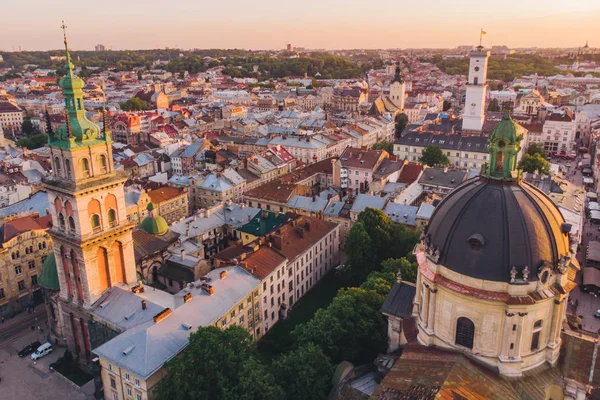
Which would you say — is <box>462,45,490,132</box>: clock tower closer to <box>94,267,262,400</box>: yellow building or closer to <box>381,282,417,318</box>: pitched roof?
<box>94,267,262,400</box>: yellow building

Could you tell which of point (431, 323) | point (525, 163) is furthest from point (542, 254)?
point (525, 163)

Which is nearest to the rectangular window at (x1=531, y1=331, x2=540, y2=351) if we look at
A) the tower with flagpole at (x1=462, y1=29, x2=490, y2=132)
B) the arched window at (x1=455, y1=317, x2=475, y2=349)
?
the arched window at (x1=455, y1=317, x2=475, y2=349)

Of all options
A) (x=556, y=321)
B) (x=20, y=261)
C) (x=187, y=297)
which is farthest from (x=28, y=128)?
(x=556, y=321)

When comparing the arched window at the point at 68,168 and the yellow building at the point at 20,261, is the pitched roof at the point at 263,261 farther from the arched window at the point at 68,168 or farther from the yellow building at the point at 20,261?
the yellow building at the point at 20,261

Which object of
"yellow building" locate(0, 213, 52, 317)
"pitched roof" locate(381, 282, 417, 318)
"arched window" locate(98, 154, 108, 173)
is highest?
"arched window" locate(98, 154, 108, 173)

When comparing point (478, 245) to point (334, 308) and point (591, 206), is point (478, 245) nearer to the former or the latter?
point (334, 308)

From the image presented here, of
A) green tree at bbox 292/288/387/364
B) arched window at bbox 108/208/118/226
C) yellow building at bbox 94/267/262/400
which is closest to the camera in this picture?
yellow building at bbox 94/267/262/400
